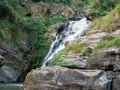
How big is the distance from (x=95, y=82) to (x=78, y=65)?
135cm

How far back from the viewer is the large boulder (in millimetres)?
12194

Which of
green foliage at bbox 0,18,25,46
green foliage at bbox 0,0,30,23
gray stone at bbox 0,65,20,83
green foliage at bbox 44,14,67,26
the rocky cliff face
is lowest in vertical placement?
gray stone at bbox 0,65,20,83

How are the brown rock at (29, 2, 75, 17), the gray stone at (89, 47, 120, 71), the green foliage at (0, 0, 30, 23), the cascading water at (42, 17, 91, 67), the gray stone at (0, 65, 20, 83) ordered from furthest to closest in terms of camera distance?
the brown rock at (29, 2, 75, 17), the green foliage at (0, 0, 30, 23), the cascading water at (42, 17, 91, 67), the gray stone at (0, 65, 20, 83), the gray stone at (89, 47, 120, 71)

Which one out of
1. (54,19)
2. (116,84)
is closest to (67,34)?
(54,19)

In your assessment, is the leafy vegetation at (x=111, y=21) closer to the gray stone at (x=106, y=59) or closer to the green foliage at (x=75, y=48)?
the green foliage at (x=75, y=48)

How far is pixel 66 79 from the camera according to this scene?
12.6 meters

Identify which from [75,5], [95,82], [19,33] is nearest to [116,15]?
[95,82]

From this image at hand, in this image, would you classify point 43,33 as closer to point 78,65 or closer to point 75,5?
point 75,5

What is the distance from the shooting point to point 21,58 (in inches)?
1309

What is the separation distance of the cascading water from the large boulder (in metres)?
19.0

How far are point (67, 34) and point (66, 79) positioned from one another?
21.2 metres

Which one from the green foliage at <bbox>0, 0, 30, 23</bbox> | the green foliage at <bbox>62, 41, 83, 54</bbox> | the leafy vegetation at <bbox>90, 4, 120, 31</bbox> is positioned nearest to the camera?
the green foliage at <bbox>62, 41, 83, 54</bbox>

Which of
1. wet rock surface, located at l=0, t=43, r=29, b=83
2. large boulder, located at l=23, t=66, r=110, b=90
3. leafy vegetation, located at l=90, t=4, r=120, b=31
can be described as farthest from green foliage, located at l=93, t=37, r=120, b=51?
wet rock surface, located at l=0, t=43, r=29, b=83

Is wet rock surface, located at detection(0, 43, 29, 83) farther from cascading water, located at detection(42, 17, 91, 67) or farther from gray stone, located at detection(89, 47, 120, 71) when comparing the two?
gray stone, located at detection(89, 47, 120, 71)
